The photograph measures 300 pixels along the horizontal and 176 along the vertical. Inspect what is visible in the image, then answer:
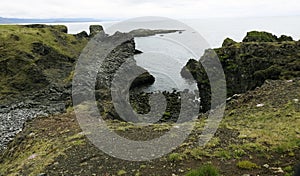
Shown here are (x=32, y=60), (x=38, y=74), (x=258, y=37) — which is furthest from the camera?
(x=32, y=60)

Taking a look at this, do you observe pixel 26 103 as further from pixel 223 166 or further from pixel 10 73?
pixel 223 166

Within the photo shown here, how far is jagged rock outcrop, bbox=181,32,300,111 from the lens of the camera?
2165 inches

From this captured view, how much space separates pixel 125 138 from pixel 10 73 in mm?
71733

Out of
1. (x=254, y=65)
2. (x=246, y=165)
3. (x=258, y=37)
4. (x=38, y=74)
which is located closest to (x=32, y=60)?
(x=38, y=74)

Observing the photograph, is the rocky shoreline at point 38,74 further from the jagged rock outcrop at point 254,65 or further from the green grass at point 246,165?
the green grass at point 246,165

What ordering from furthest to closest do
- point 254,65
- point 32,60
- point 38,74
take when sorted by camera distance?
→ point 32,60 → point 38,74 → point 254,65

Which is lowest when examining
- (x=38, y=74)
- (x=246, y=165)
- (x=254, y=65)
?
(x=38, y=74)

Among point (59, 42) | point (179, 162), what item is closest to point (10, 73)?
point (59, 42)

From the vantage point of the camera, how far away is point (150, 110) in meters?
55.5

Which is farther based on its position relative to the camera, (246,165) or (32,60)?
(32,60)

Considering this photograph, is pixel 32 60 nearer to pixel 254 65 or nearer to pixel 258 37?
pixel 254 65

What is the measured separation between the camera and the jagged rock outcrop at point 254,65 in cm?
5500

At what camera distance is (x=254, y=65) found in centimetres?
6062

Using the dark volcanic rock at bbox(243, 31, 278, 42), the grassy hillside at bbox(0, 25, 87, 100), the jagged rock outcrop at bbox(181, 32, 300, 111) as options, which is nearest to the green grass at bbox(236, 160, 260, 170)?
the jagged rock outcrop at bbox(181, 32, 300, 111)
